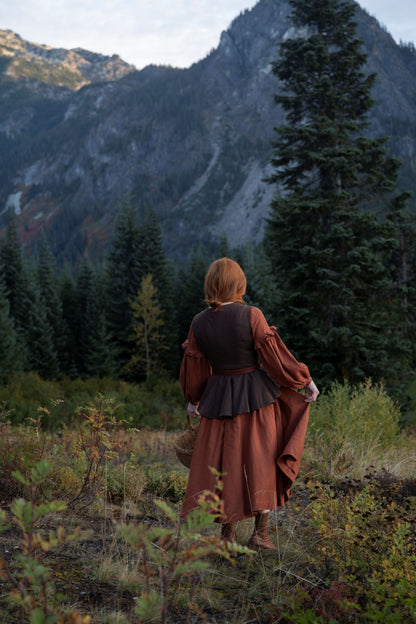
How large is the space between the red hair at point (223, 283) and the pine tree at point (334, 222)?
9.52m

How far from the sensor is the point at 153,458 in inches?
264

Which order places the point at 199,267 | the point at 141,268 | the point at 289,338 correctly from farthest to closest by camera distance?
the point at 199,267 → the point at 141,268 → the point at 289,338

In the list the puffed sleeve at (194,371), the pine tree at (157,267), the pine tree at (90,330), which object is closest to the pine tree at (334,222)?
the puffed sleeve at (194,371)

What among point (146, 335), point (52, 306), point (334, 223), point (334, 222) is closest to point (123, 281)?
point (52, 306)

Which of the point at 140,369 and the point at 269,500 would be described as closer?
the point at 269,500

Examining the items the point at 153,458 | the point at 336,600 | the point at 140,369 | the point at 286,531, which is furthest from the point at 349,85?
the point at 140,369

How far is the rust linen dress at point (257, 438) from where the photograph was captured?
324 centimetres

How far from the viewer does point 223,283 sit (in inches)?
134

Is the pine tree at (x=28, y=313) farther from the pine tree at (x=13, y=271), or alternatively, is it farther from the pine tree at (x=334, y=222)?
the pine tree at (x=334, y=222)

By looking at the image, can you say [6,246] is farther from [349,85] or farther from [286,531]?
[286,531]

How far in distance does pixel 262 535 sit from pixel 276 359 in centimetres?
130

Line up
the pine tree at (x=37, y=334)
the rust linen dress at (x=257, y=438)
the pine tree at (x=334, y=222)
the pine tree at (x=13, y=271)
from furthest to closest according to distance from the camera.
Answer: the pine tree at (x=13, y=271), the pine tree at (x=37, y=334), the pine tree at (x=334, y=222), the rust linen dress at (x=257, y=438)

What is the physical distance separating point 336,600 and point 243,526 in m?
1.75

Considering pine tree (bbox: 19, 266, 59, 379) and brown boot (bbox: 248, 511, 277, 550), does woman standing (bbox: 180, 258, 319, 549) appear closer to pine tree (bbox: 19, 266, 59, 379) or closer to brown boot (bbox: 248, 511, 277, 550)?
brown boot (bbox: 248, 511, 277, 550)
